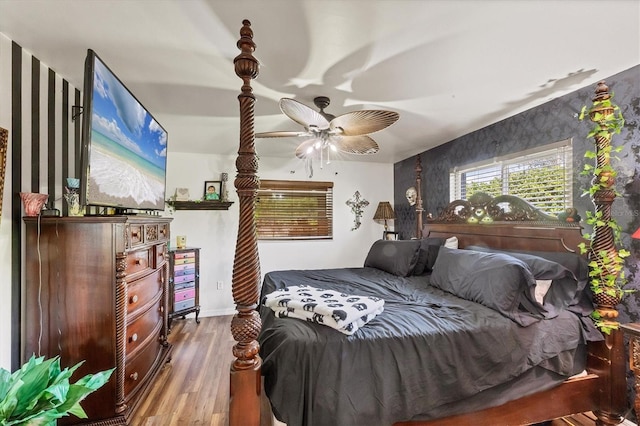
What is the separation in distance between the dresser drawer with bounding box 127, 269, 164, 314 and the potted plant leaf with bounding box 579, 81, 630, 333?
2.97 metres

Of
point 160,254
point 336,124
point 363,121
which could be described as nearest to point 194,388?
point 160,254

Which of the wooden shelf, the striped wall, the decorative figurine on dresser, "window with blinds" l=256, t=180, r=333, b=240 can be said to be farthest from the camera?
"window with blinds" l=256, t=180, r=333, b=240

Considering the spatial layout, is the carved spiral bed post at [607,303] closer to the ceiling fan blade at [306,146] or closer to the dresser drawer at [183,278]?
the ceiling fan blade at [306,146]

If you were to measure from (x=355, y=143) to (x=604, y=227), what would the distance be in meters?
1.84

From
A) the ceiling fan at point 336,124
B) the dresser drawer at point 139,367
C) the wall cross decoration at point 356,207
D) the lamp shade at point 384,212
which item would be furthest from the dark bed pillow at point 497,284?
the wall cross decoration at point 356,207

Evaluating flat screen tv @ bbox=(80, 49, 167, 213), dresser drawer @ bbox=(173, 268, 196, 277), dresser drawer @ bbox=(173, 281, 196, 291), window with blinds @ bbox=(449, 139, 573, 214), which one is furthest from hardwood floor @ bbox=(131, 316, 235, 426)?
window with blinds @ bbox=(449, 139, 573, 214)

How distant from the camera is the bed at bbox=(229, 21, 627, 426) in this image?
1.34 m

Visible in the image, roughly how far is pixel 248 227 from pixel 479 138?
2914 mm

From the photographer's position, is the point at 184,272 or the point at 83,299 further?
the point at 184,272

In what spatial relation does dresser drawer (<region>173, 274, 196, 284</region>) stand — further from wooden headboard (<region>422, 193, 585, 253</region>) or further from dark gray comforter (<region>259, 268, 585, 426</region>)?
wooden headboard (<region>422, 193, 585, 253</region>)

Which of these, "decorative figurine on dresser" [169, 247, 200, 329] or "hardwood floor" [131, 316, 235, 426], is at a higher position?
"decorative figurine on dresser" [169, 247, 200, 329]

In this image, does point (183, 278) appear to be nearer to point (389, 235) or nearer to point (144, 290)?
point (144, 290)

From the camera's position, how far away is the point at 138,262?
79.0 inches

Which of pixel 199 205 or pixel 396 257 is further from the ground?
pixel 199 205
